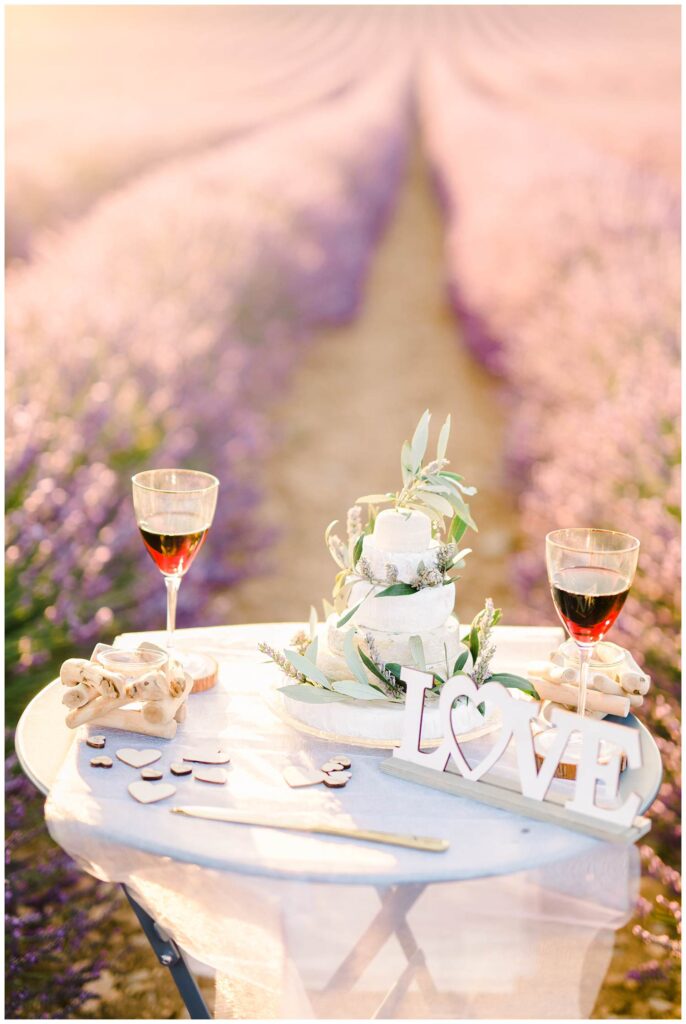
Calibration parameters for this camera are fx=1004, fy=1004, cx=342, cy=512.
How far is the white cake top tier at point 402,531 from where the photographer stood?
5.00 feet

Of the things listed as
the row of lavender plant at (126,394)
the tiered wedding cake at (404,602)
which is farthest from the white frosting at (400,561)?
the row of lavender plant at (126,394)

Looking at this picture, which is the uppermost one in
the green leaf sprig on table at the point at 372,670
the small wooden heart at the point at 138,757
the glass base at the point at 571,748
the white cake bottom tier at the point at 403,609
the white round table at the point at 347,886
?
the white cake bottom tier at the point at 403,609

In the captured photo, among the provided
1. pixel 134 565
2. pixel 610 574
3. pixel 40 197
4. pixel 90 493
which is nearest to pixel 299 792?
pixel 610 574

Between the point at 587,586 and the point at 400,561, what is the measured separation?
275 millimetres

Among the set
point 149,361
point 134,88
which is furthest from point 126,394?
point 134,88

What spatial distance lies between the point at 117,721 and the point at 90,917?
1.36m

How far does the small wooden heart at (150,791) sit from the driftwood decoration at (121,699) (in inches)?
5.3

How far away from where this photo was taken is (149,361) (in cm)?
474

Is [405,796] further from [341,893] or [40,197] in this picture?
[40,197]

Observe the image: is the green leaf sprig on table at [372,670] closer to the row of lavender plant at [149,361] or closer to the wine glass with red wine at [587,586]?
the wine glass with red wine at [587,586]

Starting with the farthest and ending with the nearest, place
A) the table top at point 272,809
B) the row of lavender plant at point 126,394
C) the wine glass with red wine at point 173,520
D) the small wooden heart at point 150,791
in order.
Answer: the row of lavender plant at point 126,394, the wine glass with red wine at point 173,520, the small wooden heart at point 150,791, the table top at point 272,809

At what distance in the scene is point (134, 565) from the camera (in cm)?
365

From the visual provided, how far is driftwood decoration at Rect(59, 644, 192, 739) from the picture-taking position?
1.50 metres

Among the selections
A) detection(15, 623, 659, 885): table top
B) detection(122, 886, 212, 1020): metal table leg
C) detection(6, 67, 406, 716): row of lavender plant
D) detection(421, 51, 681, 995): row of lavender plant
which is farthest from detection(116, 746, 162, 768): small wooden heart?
detection(421, 51, 681, 995): row of lavender plant
